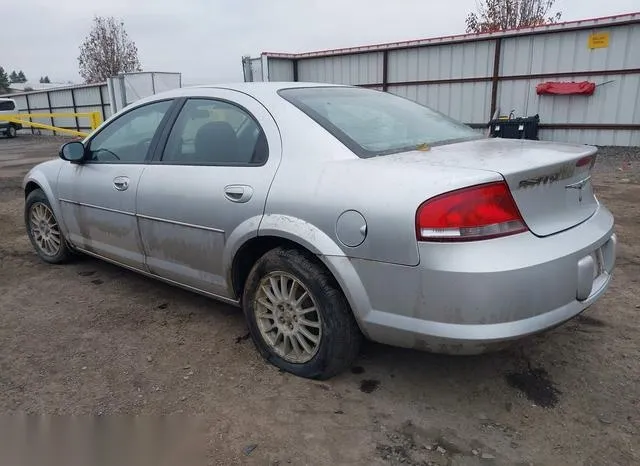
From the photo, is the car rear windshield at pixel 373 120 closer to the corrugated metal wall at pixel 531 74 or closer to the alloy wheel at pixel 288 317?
the alloy wheel at pixel 288 317

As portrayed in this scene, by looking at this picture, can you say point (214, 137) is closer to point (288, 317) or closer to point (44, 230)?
point (288, 317)

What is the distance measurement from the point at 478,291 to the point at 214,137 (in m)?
1.84

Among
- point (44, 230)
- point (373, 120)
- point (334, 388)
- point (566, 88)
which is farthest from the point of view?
point (566, 88)

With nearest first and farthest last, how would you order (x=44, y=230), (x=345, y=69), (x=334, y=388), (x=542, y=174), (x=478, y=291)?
(x=478, y=291), (x=542, y=174), (x=334, y=388), (x=44, y=230), (x=345, y=69)

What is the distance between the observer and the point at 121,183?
3576mm

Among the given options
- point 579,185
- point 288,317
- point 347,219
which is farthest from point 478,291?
point 288,317

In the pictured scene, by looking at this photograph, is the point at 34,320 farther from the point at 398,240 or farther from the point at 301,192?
the point at 398,240

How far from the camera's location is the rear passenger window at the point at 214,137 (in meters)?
2.93

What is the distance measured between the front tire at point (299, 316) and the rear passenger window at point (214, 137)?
1.99ft

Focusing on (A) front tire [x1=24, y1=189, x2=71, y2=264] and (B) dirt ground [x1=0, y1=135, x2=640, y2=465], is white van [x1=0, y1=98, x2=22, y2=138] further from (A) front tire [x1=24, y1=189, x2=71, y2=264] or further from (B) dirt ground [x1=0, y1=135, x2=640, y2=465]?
(B) dirt ground [x1=0, y1=135, x2=640, y2=465]

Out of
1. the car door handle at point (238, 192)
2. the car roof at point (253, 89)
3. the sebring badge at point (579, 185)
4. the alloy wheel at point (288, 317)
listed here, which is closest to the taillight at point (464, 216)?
the sebring badge at point (579, 185)

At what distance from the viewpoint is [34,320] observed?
11.9 ft

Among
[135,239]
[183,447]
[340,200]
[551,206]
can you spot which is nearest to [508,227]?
[551,206]

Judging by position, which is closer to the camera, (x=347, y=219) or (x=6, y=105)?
(x=347, y=219)
